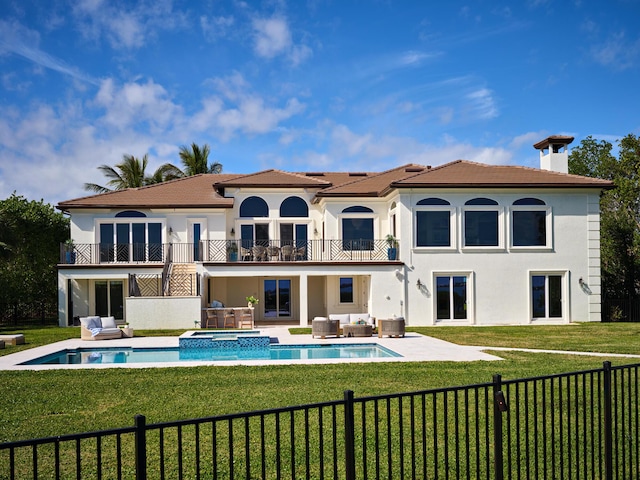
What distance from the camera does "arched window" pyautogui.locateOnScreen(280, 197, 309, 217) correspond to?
30.9m

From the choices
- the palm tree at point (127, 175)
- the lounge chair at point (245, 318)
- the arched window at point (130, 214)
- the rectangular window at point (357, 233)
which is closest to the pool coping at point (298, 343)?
the lounge chair at point (245, 318)

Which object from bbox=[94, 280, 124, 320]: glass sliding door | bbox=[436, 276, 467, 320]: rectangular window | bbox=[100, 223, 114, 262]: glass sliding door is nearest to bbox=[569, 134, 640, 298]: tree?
bbox=[436, 276, 467, 320]: rectangular window

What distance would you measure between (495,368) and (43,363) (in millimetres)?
11911

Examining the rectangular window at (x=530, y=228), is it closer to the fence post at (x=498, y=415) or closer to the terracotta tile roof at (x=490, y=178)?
the terracotta tile roof at (x=490, y=178)

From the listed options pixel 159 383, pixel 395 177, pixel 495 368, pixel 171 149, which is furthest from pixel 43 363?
pixel 171 149

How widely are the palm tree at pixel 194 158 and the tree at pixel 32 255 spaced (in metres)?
13.7

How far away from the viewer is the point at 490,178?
27.7 metres

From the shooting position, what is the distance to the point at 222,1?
23.6 m

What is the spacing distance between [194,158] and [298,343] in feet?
96.1

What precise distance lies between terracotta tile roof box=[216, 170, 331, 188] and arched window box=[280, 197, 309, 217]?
2.59ft

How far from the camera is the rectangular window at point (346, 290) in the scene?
30453 millimetres

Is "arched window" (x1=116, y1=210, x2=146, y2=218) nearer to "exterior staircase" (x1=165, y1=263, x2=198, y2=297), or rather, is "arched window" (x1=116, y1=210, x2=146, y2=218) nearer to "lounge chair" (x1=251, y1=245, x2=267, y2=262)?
"exterior staircase" (x1=165, y1=263, x2=198, y2=297)

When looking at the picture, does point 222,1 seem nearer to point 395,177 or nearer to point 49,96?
point 395,177

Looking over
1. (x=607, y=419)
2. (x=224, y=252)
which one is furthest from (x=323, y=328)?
(x=607, y=419)
